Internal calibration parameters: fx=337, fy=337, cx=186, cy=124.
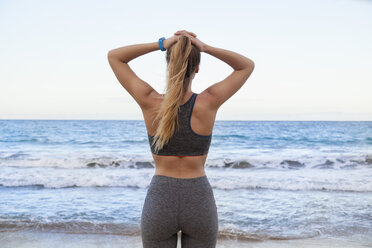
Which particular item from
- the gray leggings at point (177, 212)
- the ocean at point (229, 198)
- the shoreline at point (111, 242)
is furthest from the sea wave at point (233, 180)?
the gray leggings at point (177, 212)

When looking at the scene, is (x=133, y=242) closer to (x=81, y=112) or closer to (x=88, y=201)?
(x=88, y=201)

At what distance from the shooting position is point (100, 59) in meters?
15.8

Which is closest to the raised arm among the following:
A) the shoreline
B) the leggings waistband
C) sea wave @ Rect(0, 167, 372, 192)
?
the leggings waistband

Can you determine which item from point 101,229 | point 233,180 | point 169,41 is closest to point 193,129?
point 169,41

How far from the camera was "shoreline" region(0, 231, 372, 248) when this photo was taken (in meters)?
3.87

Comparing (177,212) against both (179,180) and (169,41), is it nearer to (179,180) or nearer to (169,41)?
(179,180)

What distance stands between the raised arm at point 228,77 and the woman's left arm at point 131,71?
195 mm

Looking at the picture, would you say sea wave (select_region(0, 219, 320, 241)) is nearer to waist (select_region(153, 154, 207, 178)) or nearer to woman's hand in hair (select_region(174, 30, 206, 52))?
waist (select_region(153, 154, 207, 178))

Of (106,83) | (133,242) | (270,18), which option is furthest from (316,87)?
(133,242)

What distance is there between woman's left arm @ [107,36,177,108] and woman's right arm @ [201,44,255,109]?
0.25 metres

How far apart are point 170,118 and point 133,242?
290cm

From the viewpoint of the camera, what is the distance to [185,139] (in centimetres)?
154

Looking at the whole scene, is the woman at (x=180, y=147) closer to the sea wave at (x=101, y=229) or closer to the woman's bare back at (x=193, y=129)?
the woman's bare back at (x=193, y=129)

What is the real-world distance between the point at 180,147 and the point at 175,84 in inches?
11.4
